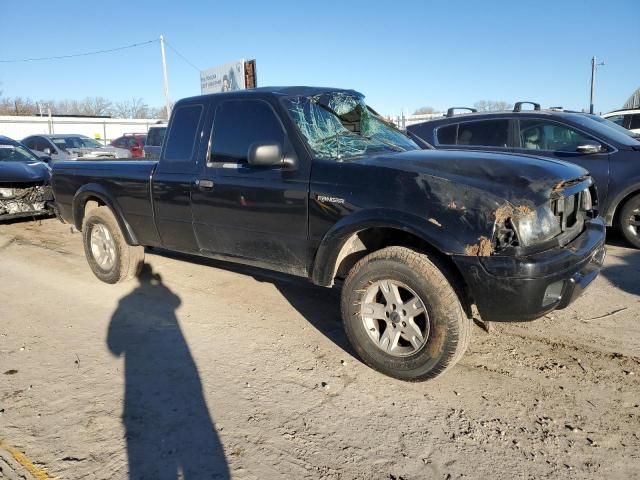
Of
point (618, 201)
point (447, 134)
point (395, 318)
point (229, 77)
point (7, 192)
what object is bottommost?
point (395, 318)

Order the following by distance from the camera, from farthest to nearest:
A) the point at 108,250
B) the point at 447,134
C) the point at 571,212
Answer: the point at 447,134 → the point at 108,250 → the point at 571,212

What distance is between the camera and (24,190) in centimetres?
865

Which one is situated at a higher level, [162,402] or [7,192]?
[7,192]

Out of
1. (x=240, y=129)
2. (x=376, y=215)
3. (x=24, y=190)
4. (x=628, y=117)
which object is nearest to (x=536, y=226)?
(x=376, y=215)

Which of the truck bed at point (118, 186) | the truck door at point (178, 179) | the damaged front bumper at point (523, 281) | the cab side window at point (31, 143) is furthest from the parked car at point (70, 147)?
the damaged front bumper at point (523, 281)

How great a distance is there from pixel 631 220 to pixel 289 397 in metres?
5.40

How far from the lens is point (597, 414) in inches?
111

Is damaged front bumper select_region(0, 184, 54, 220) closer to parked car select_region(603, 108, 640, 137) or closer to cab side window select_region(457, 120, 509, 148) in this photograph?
cab side window select_region(457, 120, 509, 148)

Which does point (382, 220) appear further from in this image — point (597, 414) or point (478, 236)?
point (597, 414)

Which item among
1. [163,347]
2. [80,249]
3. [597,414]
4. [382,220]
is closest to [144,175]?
[163,347]

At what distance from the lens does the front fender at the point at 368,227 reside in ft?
9.52

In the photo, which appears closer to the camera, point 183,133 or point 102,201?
point 183,133

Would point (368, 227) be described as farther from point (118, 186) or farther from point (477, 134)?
point (477, 134)

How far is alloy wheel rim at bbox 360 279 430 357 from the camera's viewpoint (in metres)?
3.12
